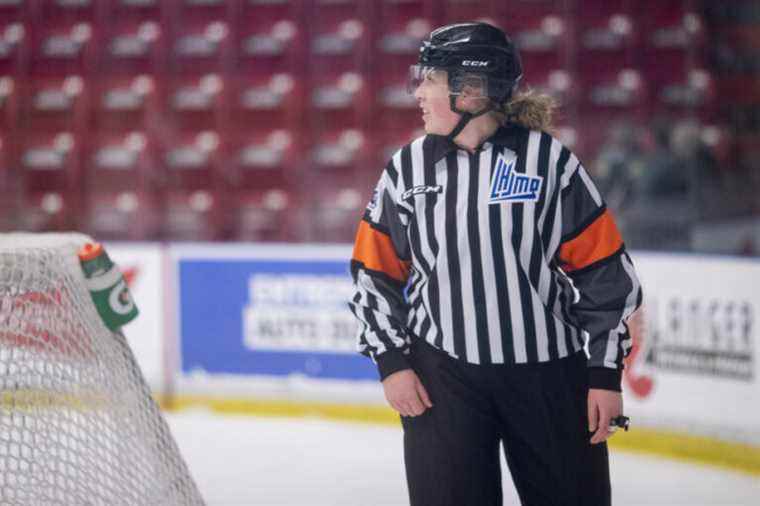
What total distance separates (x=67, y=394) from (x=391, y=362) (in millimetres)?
708

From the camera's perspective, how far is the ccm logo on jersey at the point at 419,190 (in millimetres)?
1710

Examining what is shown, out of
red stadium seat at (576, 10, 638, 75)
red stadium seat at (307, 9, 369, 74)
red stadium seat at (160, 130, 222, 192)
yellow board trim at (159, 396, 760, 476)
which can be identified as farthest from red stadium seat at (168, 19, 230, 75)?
yellow board trim at (159, 396, 760, 476)

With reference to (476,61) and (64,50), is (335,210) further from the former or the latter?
(476,61)

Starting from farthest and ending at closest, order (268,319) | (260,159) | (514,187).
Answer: (260,159) < (268,319) < (514,187)

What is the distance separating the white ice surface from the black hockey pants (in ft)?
5.51

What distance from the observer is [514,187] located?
1.69 meters

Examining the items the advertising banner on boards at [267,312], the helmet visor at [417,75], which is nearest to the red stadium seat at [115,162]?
the advertising banner on boards at [267,312]

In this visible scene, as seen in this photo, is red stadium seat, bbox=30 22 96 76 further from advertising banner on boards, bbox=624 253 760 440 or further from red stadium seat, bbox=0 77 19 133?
advertising banner on boards, bbox=624 253 760 440

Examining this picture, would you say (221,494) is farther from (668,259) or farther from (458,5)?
(458,5)

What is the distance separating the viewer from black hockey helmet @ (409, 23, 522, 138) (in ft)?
5.61

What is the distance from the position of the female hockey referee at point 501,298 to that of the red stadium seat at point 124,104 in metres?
4.61

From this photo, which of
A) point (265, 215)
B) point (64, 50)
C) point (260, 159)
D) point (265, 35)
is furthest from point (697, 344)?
point (64, 50)

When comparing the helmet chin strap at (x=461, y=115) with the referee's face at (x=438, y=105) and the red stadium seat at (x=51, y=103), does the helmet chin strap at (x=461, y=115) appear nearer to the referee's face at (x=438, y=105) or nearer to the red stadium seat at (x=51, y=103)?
the referee's face at (x=438, y=105)

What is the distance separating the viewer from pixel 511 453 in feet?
5.73
